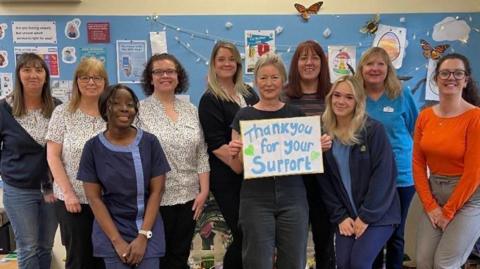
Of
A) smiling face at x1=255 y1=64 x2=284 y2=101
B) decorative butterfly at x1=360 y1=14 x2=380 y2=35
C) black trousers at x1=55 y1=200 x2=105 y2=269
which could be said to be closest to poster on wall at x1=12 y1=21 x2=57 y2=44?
black trousers at x1=55 y1=200 x2=105 y2=269

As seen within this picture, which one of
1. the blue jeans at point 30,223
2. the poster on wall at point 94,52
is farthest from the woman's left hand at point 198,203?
the poster on wall at point 94,52

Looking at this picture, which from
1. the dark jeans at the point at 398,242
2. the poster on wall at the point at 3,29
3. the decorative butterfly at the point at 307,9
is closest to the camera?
the dark jeans at the point at 398,242

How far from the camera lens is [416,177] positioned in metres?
2.36

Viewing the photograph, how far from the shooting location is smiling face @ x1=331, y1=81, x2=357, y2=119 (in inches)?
82.9

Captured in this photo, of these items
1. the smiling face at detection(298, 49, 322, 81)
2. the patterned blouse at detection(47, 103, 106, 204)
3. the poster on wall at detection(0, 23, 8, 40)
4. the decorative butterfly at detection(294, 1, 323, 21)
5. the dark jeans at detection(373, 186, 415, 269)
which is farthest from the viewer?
the decorative butterfly at detection(294, 1, 323, 21)

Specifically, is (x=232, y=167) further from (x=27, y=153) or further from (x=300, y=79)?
(x=27, y=153)

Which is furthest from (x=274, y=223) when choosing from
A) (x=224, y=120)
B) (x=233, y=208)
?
(x=224, y=120)

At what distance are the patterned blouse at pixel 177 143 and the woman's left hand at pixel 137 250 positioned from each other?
0.30 meters

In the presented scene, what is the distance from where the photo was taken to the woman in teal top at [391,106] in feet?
7.83

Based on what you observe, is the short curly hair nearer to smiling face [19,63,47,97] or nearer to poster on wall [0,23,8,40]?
smiling face [19,63,47,97]

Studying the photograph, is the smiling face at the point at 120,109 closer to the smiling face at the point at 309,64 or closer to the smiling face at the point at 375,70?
the smiling face at the point at 309,64

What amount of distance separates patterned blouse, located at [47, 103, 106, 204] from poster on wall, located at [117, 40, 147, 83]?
42.6 inches

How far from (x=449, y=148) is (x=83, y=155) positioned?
1746 mm

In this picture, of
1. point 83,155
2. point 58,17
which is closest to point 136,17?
point 58,17
